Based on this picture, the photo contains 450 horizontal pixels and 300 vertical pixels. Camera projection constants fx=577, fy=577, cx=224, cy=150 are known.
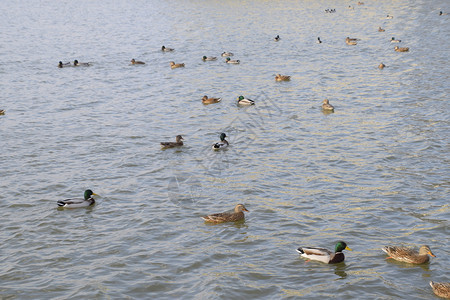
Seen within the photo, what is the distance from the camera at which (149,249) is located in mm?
15461

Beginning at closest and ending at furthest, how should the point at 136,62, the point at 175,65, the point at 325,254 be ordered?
the point at 325,254 < the point at 175,65 < the point at 136,62

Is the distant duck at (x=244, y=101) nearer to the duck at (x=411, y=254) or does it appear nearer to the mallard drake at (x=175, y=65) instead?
the mallard drake at (x=175, y=65)

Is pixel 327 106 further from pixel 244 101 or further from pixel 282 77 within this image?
pixel 282 77

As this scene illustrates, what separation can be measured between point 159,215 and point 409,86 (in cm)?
1926

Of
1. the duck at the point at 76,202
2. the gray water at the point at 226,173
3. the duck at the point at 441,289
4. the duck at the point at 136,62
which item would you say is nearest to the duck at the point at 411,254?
the gray water at the point at 226,173

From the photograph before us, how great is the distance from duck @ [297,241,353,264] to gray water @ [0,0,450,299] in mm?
216

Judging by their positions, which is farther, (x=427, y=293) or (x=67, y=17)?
(x=67, y=17)

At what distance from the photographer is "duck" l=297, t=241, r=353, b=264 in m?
14.3

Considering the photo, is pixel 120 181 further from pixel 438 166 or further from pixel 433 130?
pixel 433 130

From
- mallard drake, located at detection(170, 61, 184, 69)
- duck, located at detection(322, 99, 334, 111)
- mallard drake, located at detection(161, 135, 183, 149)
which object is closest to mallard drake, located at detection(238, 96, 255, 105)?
duck, located at detection(322, 99, 334, 111)

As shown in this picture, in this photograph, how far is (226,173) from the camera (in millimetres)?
20828

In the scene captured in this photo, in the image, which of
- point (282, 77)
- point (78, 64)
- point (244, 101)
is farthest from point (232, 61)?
point (244, 101)

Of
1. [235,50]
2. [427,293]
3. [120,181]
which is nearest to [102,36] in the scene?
[235,50]

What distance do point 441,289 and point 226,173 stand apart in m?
9.65
